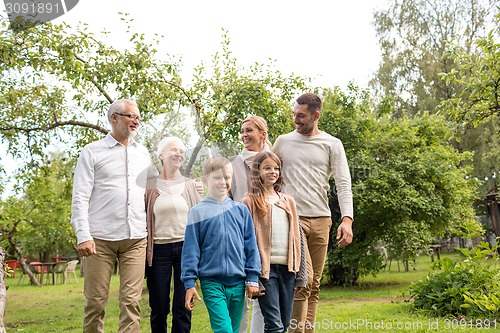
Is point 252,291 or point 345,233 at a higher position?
point 345,233

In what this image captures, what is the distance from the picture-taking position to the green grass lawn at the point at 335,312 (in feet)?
22.5

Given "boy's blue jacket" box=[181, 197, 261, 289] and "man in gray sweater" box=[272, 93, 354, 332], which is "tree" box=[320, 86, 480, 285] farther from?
"boy's blue jacket" box=[181, 197, 261, 289]

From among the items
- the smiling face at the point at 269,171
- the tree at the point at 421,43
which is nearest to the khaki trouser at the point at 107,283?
the smiling face at the point at 269,171

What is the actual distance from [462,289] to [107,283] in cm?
503

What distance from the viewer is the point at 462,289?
7.18 m

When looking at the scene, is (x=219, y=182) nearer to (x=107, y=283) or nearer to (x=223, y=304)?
(x=223, y=304)

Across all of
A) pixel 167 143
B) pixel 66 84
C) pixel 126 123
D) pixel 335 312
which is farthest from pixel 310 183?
pixel 66 84

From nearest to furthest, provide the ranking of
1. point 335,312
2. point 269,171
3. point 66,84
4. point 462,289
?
point 269,171 → point 462,289 → point 335,312 → point 66,84

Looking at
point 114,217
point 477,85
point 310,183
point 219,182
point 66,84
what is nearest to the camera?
point 219,182

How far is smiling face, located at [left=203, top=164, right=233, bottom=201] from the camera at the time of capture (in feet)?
10.5

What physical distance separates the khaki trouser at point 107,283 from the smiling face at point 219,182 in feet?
2.45

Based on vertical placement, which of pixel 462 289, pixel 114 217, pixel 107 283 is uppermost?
pixel 114 217

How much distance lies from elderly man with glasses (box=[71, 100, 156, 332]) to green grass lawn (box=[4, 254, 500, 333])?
3.80m

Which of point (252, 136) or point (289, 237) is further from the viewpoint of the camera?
point (252, 136)
